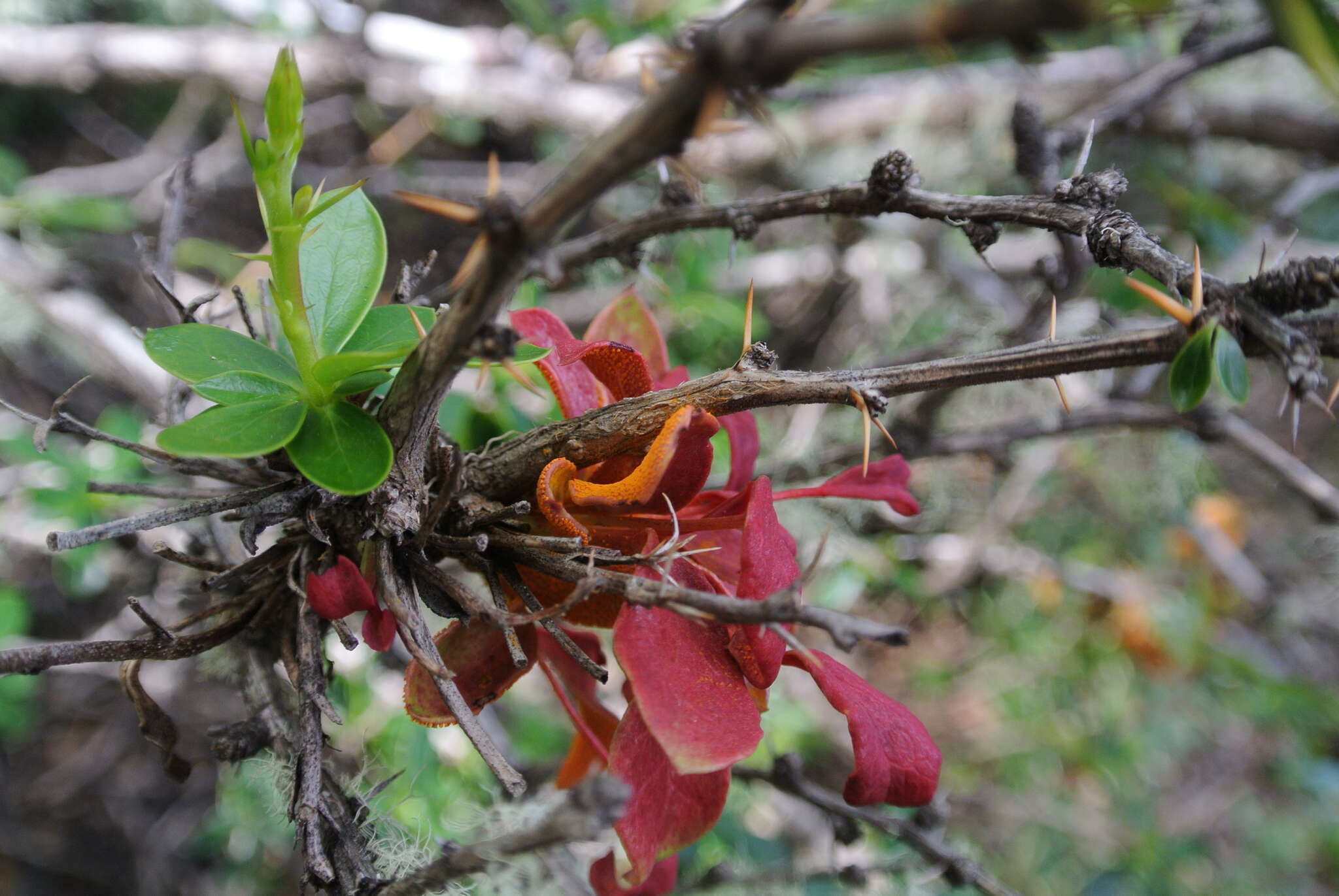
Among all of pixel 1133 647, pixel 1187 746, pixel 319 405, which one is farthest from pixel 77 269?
pixel 1187 746

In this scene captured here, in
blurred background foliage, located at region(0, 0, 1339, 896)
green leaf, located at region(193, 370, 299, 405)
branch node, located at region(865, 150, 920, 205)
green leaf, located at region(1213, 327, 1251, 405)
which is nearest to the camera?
green leaf, located at region(1213, 327, 1251, 405)

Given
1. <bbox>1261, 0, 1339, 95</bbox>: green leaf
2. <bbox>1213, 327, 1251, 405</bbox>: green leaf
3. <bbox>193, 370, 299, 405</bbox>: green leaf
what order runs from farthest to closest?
<bbox>193, 370, 299, 405</bbox>: green leaf, <bbox>1213, 327, 1251, 405</bbox>: green leaf, <bbox>1261, 0, 1339, 95</bbox>: green leaf

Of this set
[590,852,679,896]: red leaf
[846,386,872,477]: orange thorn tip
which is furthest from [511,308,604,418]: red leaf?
[590,852,679,896]: red leaf

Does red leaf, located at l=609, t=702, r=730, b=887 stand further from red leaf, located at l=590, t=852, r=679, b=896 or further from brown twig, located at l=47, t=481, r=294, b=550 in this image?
brown twig, located at l=47, t=481, r=294, b=550

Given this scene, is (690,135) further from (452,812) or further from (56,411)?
(452,812)

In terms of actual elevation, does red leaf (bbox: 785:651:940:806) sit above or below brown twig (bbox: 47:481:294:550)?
below

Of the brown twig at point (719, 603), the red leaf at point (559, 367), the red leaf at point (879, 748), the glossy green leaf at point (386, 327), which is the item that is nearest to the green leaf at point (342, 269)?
the glossy green leaf at point (386, 327)

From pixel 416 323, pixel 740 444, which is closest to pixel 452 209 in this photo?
pixel 416 323
